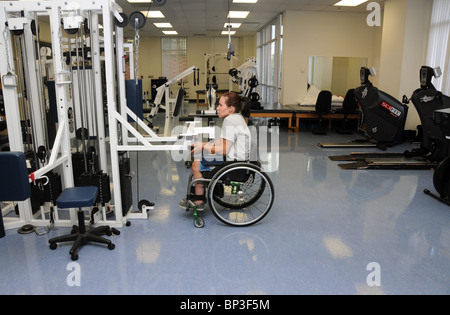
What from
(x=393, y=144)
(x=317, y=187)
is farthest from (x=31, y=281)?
(x=393, y=144)

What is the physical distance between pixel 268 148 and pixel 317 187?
2.30 m

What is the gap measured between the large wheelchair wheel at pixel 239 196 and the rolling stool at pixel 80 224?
0.92m

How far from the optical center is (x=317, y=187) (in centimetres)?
416

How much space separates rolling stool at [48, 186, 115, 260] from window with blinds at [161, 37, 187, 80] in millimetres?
14133

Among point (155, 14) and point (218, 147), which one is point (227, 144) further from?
point (155, 14)

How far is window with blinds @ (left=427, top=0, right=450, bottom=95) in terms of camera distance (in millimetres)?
6059

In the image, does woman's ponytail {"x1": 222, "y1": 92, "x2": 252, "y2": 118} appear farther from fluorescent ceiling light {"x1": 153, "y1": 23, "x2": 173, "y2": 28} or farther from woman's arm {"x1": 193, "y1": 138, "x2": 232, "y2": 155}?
fluorescent ceiling light {"x1": 153, "y1": 23, "x2": 173, "y2": 28}

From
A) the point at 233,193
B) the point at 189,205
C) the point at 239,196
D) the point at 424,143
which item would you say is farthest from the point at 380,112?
the point at 189,205

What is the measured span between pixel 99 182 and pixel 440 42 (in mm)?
6398

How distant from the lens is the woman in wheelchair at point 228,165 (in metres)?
2.95

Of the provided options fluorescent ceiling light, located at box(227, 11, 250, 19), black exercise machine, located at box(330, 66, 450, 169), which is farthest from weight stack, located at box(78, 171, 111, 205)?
fluorescent ceiling light, located at box(227, 11, 250, 19)

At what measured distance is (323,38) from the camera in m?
9.09

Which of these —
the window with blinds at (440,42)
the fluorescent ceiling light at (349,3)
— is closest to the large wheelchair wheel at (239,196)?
the window with blinds at (440,42)

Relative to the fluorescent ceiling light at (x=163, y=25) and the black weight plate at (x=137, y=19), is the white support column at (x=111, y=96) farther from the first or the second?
the fluorescent ceiling light at (x=163, y=25)
